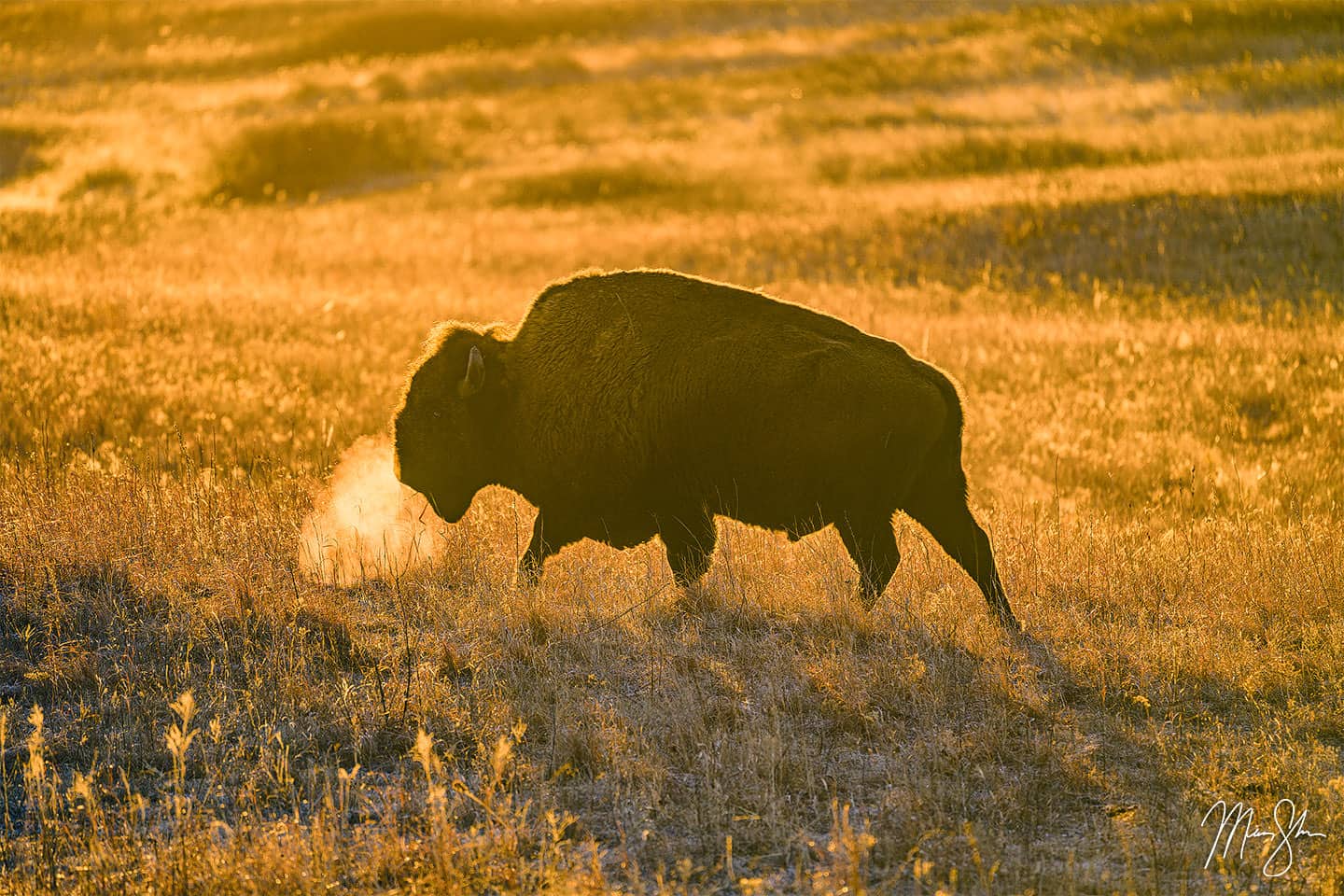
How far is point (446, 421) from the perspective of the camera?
733cm

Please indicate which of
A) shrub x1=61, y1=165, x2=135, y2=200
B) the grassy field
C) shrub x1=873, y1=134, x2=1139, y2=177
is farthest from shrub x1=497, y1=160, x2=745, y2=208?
shrub x1=61, y1=165, x2=135, y2=200

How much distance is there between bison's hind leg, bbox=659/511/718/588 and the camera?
725 cm

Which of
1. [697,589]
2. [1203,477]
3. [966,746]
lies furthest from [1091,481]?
[966,746]

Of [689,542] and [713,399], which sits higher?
[713,399]

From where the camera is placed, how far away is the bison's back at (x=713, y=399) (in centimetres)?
664

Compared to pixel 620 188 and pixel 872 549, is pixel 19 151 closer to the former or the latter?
pixel 620 188

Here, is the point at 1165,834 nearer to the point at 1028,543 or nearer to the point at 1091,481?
the point at 1028,543

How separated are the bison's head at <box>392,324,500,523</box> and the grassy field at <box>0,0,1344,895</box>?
1.95 ft

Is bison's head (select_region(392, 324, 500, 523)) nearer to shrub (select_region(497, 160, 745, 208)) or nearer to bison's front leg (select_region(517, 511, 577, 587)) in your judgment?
bison's front leg (select_region(517, 511, 577, 587))

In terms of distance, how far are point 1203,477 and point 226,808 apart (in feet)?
30.4

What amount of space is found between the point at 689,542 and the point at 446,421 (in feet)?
4.72
